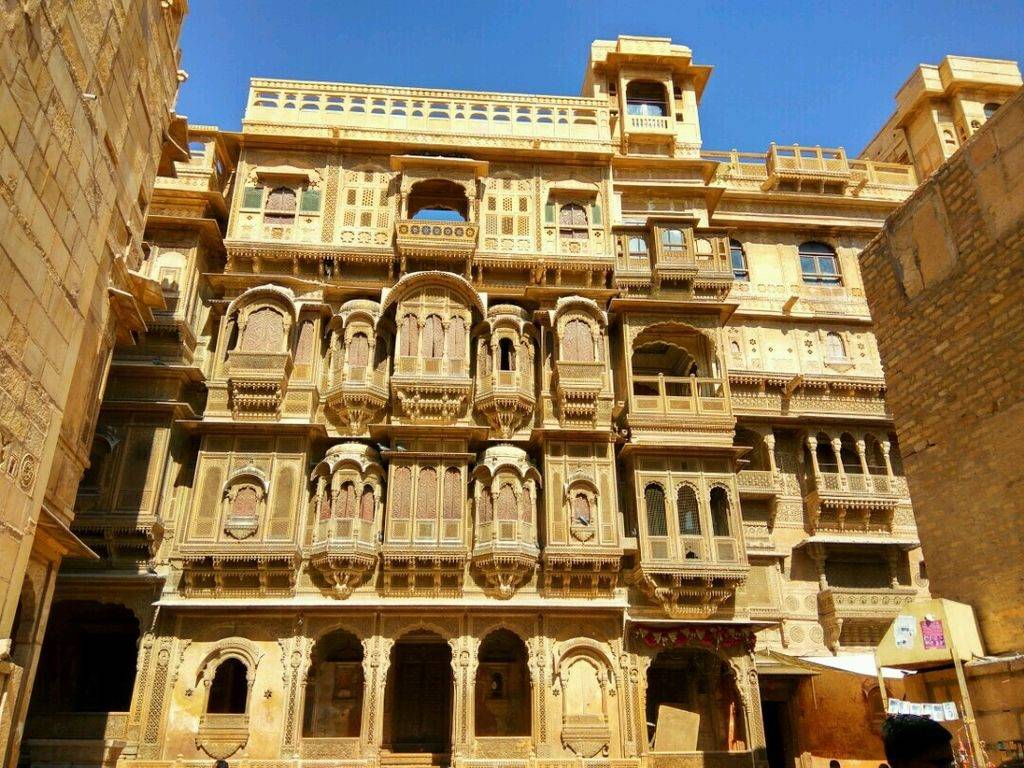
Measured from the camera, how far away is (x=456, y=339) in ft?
67.3

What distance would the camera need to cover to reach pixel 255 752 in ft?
54.5

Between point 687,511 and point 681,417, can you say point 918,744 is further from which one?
point 681,417

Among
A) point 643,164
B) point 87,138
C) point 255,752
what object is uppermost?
point 643,164

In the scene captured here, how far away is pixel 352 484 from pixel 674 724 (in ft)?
30.4

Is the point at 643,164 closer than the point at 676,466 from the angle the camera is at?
No

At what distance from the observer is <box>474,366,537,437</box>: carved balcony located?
777 inches

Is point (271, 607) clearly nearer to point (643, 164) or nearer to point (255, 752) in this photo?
point (255, 752)

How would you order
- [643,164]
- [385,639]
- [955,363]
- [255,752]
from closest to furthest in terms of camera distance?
[955,363] < [255,752] < [385,639] < [643,164]

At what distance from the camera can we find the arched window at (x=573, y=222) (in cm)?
2253

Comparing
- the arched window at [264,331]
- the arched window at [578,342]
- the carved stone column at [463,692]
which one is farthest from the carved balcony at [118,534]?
the arched window at [578,342]

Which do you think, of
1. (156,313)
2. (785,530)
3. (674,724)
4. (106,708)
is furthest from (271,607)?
(785,530)

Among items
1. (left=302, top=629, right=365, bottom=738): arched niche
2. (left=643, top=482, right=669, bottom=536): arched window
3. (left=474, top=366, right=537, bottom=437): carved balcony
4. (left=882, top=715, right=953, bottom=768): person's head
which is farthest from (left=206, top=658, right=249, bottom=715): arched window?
(left=882, top=715, right=953, bottom=768): person's head

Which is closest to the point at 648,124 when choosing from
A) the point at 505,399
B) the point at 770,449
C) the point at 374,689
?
the point at 770,449

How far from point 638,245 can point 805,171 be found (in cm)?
798
